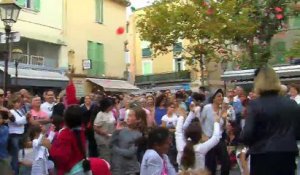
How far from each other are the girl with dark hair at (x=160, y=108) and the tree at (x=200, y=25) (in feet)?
39.1

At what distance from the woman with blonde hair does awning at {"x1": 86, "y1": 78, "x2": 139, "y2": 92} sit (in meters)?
24.8

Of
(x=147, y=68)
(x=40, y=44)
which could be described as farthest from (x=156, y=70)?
(x=40, y=44)

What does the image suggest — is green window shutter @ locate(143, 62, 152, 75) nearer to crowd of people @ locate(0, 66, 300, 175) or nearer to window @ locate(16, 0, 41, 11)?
window @ locate(16, 0, 41, 11)

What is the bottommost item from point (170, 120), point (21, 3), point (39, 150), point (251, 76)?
Result: point (39, 150)

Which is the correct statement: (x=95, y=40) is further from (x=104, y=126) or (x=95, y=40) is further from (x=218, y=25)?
(x=104, y=126)

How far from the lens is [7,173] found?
7.51m

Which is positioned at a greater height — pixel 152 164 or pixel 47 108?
pixel 47 108

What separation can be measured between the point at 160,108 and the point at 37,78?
13046 mm

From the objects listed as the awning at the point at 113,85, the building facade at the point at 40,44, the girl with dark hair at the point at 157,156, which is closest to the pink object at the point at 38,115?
the girl with dark hair at the point at 157,156

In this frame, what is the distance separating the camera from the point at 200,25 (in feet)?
80.1

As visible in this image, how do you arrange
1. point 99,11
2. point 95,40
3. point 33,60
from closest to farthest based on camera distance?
point 33,60 → point 95,40 → point 99,11

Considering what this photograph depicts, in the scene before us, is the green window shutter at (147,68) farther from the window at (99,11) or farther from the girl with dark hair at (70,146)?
the girl with dark hair at (70,146)

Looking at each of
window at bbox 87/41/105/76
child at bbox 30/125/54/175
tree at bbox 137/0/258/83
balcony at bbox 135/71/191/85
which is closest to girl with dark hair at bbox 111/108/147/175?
child at bbox 30/125/54/175

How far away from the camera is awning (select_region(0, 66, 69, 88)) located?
22812 mm
